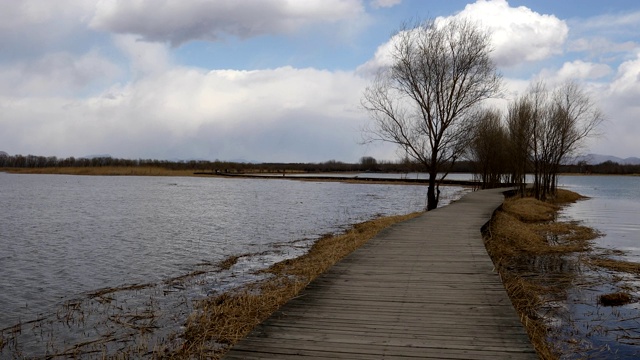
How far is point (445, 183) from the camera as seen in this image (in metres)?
81.2

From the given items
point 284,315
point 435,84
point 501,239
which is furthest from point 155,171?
point 284,315

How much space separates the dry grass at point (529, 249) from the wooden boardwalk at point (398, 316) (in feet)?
3.13

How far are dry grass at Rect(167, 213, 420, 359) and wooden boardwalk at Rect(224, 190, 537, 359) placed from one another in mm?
1360

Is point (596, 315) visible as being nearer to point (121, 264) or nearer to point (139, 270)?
point (139, 270)

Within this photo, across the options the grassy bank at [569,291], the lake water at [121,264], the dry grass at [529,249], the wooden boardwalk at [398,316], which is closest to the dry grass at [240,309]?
the lake water at [121,264]

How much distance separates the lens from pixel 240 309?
8.82 metres

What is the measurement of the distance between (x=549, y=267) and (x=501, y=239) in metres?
3.70

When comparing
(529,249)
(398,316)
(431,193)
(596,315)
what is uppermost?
(431,193)

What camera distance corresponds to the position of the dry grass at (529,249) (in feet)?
26.0

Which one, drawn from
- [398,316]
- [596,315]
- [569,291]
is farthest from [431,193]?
[398,316]

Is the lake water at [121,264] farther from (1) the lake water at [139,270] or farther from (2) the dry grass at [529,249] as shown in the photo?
(2) the dry grass at [529,249]

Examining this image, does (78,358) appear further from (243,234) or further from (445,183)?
(445,183)

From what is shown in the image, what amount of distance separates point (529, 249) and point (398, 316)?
11827 mm

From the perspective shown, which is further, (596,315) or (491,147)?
(491,147)
